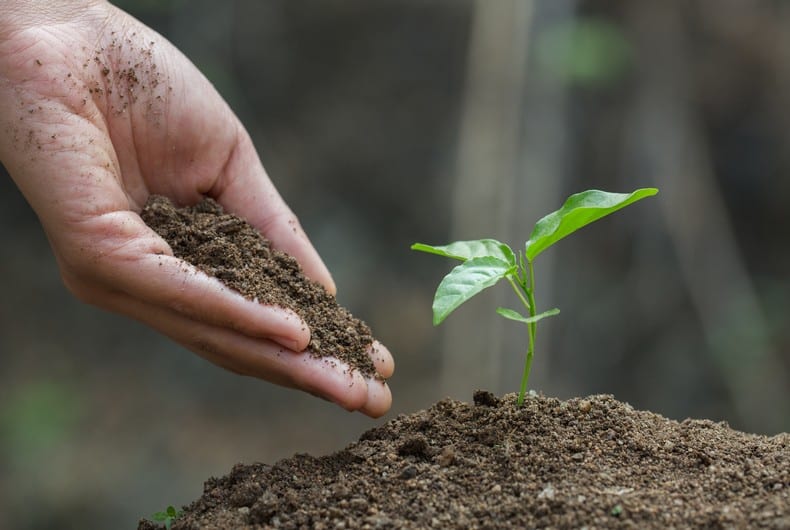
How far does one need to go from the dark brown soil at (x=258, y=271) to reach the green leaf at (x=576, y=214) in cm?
54

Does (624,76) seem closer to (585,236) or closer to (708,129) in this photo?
(708,129)

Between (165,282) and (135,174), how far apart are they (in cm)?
53

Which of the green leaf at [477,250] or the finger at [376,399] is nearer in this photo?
the green leaf at [477,250]

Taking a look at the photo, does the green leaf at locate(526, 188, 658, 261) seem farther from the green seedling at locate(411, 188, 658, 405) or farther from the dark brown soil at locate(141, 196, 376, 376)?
the dark brown soil at locate(141, 196, 376, 376)

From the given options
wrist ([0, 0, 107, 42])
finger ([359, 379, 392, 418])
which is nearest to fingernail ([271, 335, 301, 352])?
finger ([359, 379, 392, 418])

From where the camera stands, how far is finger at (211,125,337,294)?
2137mm

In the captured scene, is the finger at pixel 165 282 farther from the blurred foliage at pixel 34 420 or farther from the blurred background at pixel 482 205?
the blurred background at pixel 482 205

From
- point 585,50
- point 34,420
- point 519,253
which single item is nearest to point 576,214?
point 519,253

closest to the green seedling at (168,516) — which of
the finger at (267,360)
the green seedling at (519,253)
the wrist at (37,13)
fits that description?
the finger at (267,360)

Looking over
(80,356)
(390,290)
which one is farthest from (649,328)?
(80,356)

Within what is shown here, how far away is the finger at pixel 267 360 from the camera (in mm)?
1727

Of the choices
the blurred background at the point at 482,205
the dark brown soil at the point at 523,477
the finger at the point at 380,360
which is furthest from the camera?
the blurred background at the point at 482,205

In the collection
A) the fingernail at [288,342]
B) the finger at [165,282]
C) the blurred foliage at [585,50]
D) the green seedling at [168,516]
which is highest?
the blurred foliage at [585,50]

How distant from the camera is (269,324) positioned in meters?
1.68
